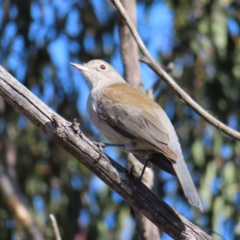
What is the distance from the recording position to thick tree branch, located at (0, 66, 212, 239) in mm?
3592

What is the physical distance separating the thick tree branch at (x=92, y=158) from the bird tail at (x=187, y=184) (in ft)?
0.50

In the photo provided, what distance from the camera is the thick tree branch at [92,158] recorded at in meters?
3.59

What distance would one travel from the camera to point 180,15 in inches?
276

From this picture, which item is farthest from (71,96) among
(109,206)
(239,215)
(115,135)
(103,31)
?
(115,135)

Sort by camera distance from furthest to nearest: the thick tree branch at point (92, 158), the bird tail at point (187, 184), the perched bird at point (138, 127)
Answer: the perched bird at point (138, 127) < the bird tail at point (187, 184) < the thick tree branch at point (92, 158)

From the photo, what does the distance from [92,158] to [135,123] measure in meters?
0.82

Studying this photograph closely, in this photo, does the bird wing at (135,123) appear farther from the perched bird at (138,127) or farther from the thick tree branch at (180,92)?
the thick tree branch at (180,92)

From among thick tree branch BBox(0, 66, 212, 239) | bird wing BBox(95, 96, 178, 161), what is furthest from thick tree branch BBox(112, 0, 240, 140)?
thick tree branch BBox(0, 66, 212, 239)

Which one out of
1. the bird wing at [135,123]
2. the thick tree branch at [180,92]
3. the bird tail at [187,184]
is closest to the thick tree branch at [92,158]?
the bird tail at [187,184]

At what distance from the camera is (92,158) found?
370 cm

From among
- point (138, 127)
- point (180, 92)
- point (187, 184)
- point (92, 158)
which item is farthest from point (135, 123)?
point (92, 158)

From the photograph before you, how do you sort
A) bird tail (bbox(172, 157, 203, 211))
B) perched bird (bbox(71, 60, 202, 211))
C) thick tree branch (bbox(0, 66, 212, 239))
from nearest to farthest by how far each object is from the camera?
thick tree branch (bbox(0, 66, 212, 239)) < bird tail (bbox(172, 157, 203, 211)) < perched bird (bbox(71, 60, 202, 211))

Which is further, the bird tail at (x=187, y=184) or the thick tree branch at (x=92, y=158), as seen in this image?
the bird tail at (x=187, y=184)

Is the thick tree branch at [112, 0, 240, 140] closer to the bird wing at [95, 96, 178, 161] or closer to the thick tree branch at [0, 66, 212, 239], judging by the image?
the bird wing at [95, 96, 178, 161]
